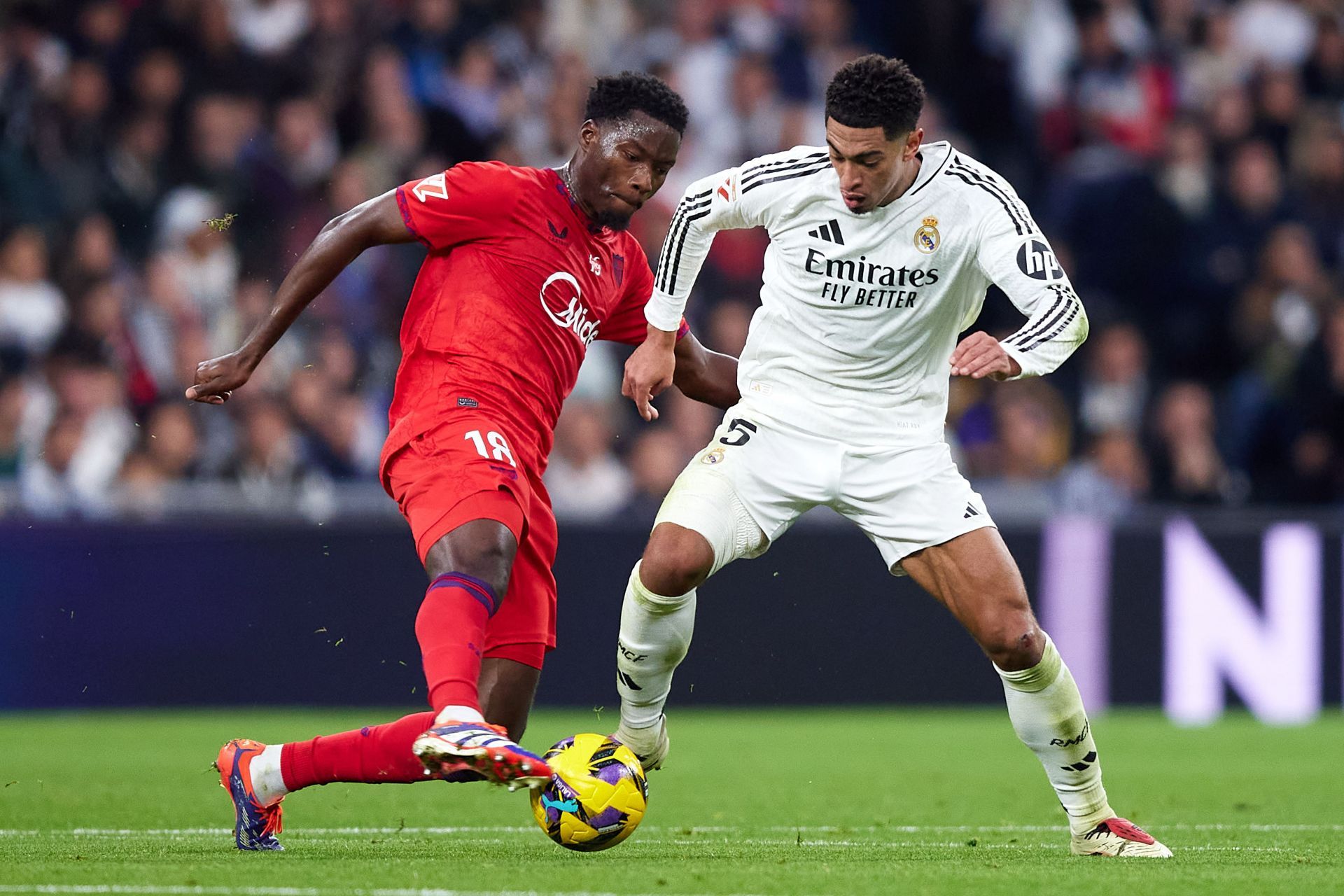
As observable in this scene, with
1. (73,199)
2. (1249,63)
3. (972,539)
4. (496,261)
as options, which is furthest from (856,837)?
(1249,63)

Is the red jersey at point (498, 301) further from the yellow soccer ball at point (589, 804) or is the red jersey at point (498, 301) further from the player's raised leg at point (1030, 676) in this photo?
the player's raised leg at point (1030, 676)

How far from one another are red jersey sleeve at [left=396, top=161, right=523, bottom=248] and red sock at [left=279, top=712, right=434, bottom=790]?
148cm

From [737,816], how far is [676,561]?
5.00 ft

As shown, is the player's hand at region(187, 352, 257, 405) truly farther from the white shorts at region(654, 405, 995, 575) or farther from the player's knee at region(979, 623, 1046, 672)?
the player's knee at region(979, 623, 1046, 672)

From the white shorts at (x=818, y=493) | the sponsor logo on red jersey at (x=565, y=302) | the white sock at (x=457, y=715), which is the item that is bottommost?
the white sock at (x=457, y=715)

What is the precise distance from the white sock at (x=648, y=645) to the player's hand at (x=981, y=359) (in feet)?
4.26

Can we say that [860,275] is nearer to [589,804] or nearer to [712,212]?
[712,212]

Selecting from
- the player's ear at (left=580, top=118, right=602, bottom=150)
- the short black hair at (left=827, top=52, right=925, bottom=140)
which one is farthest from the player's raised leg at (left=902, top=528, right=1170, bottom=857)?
the player's ear at (left=580, top=118, right=602, bottom=150)

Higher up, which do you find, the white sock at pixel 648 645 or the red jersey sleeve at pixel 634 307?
the red jersey sleeve at pixel 634 307

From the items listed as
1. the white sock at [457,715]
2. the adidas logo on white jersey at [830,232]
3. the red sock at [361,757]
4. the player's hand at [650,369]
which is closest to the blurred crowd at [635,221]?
the player's hand at [650,369]

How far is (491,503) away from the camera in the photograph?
536cm

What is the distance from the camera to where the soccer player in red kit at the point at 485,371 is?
17.5 ft

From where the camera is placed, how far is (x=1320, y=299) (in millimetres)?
13305

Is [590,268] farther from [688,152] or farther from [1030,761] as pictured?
[688,152]
